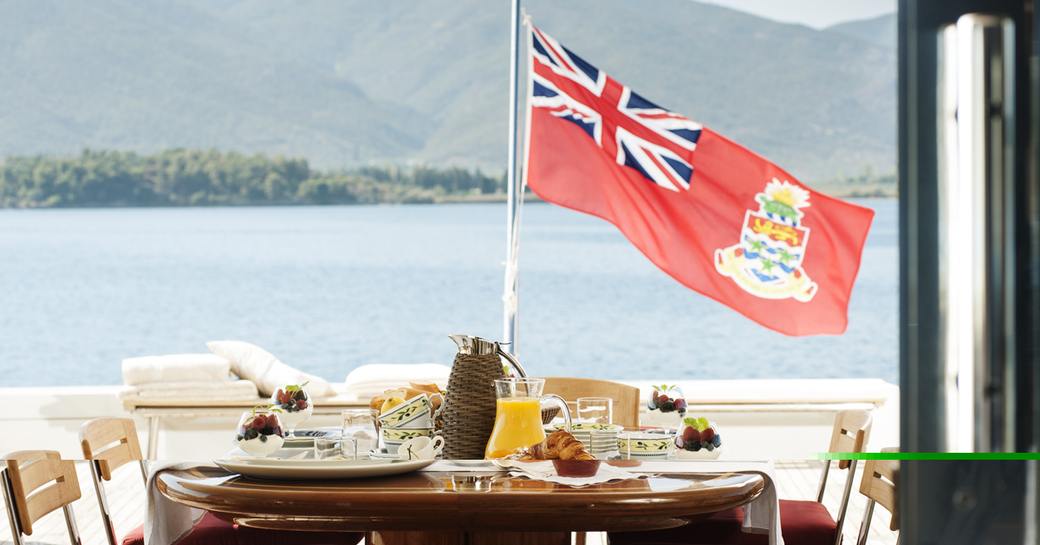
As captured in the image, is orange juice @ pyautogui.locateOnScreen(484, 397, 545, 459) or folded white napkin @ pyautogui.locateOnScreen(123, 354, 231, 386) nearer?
orange juice @ pyautogui.locateOnScreen(484, 397, 545, 459)

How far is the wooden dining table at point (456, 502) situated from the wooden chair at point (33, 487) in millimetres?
630

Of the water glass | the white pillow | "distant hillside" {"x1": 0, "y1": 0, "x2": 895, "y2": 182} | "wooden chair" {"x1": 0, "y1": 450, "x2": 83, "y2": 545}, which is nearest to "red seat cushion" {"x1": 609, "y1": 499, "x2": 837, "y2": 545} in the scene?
the water glass

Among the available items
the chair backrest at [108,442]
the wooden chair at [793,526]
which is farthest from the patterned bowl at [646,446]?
the chair backrest at [108,442]

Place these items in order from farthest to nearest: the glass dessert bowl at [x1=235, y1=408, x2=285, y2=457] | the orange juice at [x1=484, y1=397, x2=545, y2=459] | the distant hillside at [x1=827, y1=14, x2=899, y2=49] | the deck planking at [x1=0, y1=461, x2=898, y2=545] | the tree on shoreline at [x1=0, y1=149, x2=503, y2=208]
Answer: the tree on shoreline at [x1=0, y1=149, x2=503, y2=208] < the deck planking at [x1=0, y1=461, x2=898, y2=545] < the glass dessert bowl at [x1=235, y1=408, x2=285, y2=457] < the orange juice at [x1=484, y1=397, x2=545, y2=459] < the distant hillside at [x1=827, y1=14, x2=899, y2=49]

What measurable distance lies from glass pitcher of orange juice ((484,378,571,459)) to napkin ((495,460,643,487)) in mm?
137

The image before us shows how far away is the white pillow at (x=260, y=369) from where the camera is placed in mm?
4644

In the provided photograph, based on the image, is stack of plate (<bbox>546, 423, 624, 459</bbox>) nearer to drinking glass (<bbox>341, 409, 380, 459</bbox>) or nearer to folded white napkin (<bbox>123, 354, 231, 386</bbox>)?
drinking glass (<bbox>341, 409, 380, 459</bbox>)

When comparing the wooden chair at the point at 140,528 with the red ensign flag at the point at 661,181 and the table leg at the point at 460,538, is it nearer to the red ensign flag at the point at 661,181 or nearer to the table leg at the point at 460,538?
the table leg at the point at 460,538

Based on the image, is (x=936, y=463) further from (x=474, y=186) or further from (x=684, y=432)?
(x=474, y=186)

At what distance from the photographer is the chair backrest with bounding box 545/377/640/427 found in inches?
117

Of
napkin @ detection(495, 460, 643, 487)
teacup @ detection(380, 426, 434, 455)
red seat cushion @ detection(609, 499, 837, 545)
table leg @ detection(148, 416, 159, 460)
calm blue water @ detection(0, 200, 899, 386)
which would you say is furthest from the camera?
calm blue water @ detection(0, 200, 899, 386)

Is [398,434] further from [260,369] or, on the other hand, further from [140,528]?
[260,369]

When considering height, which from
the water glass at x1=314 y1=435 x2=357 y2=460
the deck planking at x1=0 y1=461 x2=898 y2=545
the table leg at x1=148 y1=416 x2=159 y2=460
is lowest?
the deck planking at x1=0 y1=461 x2=898 y2=545

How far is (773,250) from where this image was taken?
4.18m
